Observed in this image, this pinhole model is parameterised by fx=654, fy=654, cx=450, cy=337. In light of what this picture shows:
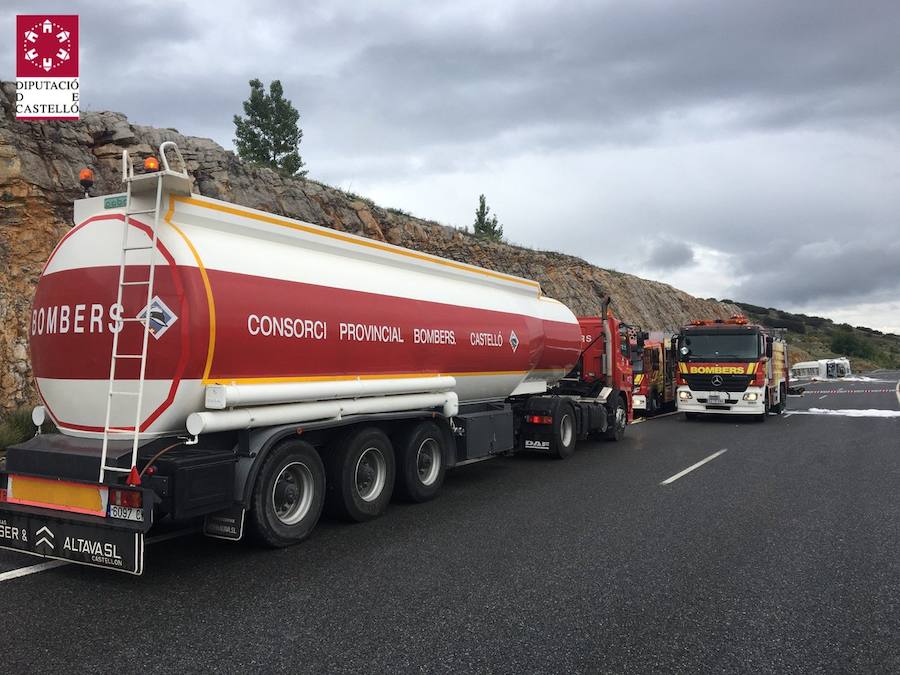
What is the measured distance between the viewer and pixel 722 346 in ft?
59.2

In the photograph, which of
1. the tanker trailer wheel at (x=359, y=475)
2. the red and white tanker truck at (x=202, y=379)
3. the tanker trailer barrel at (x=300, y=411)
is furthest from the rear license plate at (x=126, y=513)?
the tanker trailer wheel at (x=359, y=475)

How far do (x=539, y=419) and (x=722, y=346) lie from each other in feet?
29.9

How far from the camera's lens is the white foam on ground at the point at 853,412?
19869mm

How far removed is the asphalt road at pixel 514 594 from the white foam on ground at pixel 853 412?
13811 mm

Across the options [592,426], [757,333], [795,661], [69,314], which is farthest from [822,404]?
[69,314]

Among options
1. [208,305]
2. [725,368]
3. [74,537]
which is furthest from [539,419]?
[725,368]

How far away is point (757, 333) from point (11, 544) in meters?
17.5

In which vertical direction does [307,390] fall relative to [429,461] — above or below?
above

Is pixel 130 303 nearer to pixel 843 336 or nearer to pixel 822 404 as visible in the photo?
pixel 822 404

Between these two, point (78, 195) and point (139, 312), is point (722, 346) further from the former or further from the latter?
point (78, 195)

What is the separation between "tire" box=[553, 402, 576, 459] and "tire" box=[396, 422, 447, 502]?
341cm

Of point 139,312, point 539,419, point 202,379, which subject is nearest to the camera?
point 139,312

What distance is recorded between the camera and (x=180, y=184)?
215 inches

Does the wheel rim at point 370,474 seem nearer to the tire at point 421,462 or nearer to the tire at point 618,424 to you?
the tire at point 421,462
